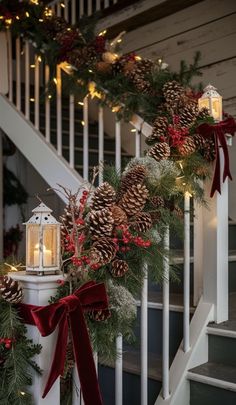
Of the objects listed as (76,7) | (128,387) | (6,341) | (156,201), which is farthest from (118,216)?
(76,7)

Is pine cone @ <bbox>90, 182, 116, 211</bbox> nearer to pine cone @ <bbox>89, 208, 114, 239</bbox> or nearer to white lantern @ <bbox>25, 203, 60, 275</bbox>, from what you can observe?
pine cone @ <bbox>89, 208, 114, 239</bbox>

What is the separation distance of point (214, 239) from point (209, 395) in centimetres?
60

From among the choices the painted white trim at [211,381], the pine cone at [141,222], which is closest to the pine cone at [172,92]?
the pine cone at [141,222]

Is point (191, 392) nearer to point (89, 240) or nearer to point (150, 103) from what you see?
point (89, 240)

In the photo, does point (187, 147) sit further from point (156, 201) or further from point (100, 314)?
point (100, 314)

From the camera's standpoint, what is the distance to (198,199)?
75.4 inches

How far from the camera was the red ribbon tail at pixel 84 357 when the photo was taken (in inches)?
45.1

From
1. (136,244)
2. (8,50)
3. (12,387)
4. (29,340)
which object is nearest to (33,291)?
(29,340)

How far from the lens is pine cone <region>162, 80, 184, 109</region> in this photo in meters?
2.01

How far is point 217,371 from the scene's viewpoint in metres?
1.90

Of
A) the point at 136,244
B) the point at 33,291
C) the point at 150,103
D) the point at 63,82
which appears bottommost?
the point at 33,291

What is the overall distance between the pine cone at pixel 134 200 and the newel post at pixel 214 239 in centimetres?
63

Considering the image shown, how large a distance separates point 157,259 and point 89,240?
0.25 meters

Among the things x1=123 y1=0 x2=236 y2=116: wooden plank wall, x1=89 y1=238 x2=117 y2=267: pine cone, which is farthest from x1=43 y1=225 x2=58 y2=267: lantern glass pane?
x1=123 y1=0 x2=236 y2=116: wooden plank wall
